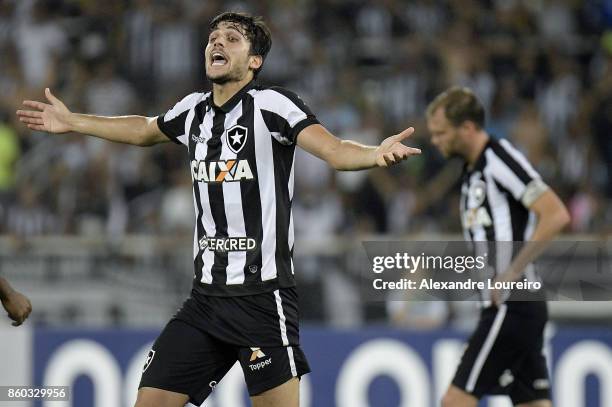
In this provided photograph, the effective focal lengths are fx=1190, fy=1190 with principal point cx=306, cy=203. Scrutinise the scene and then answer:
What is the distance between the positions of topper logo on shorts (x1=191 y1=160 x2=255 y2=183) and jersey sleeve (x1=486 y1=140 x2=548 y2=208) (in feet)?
6.10

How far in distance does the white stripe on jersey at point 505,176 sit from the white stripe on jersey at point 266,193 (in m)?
1.76

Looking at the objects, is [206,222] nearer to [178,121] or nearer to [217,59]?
[178,121]

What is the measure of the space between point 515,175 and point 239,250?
195cm

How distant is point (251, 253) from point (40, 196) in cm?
593

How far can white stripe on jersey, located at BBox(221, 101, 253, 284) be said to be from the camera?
18.2 feet

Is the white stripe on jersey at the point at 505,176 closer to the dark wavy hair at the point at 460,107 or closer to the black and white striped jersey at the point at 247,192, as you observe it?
the dark wavy hair at the point at 460,107

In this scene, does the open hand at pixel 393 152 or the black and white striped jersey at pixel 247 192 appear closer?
the open hand at pixel 393 152

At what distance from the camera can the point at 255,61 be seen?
18.8 ft

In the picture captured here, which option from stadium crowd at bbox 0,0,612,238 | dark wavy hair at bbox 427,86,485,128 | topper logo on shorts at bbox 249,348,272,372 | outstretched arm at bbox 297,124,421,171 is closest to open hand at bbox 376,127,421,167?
outstretched arm at bbox 297,124,421,171

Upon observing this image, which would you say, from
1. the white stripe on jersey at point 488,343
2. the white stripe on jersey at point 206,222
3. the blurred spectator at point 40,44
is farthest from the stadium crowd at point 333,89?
Result: the white stripe on jersey at point 206,222

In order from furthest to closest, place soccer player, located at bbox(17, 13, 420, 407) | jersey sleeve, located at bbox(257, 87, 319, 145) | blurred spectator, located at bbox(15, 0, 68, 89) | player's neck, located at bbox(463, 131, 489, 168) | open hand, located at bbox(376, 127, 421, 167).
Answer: blurred spectator, located at bbox(15, 0, 68, 89) < player's neck, located at bbox(463, 131, 489, 168) < soccer player, located at bbox(17, 13, 420, 407) < jersey sleeve, located at bbox(257, 87, 319, 145) < open hand, located at bbox(376, 127, 421, 167)

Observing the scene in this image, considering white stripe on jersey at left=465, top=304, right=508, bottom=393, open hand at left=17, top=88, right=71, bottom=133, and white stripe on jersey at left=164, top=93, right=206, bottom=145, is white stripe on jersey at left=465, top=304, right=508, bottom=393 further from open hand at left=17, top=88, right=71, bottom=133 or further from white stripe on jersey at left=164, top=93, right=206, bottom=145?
open hand at left=17, top=88, right=71, bottom=133

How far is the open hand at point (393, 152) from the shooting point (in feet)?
16.1

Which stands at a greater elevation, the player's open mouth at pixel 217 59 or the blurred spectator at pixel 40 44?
the blurred spectator at pixel 40 44
